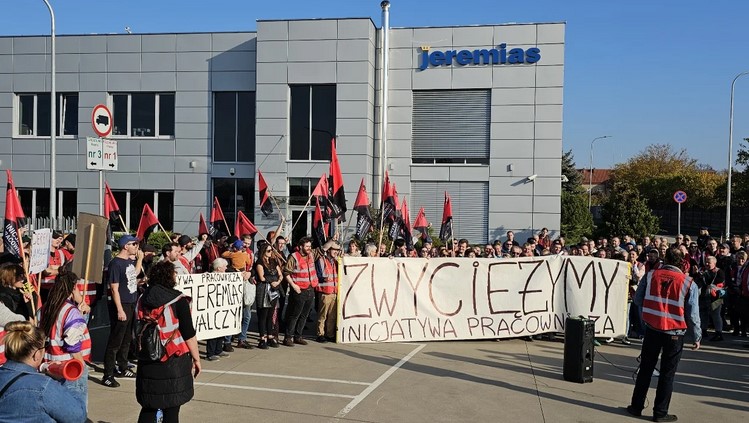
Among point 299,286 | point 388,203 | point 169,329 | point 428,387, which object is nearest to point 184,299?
point 169,329

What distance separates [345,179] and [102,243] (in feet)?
57.4

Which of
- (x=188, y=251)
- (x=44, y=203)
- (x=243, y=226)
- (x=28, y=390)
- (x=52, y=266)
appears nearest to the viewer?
(x=28, y=390)

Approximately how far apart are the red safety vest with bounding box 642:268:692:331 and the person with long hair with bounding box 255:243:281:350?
591 cm

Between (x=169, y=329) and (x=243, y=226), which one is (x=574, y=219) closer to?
(x=243, y=226)

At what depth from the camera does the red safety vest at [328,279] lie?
1155cm

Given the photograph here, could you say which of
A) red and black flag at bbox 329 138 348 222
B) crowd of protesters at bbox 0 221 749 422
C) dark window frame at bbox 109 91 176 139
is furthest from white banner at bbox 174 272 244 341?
dark window frame at bbox 109 91 176 139

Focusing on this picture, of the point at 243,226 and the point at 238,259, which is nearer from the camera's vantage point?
the point at 238,259

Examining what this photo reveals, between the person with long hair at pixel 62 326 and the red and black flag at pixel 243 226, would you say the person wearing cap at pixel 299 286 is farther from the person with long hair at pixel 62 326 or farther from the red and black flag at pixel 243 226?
the person with long hair at pixel 62 326

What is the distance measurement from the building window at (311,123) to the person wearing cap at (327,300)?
1348 centimetres

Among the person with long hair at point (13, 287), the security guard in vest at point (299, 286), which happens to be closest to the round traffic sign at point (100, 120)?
the security guard in vest at point (299, 286)

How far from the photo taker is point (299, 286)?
11188 mm

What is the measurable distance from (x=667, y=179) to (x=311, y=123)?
4435cm

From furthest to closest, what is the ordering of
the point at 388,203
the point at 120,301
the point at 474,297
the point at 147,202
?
the point at 147,202, the point at 388,203, the point at 474,297, the point at 120,301

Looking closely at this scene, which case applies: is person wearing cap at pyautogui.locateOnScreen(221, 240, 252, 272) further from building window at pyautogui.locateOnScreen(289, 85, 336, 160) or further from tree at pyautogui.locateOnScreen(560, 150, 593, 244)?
tree at pyautogui.locateOnScreen(560, 150, 593, 244)
